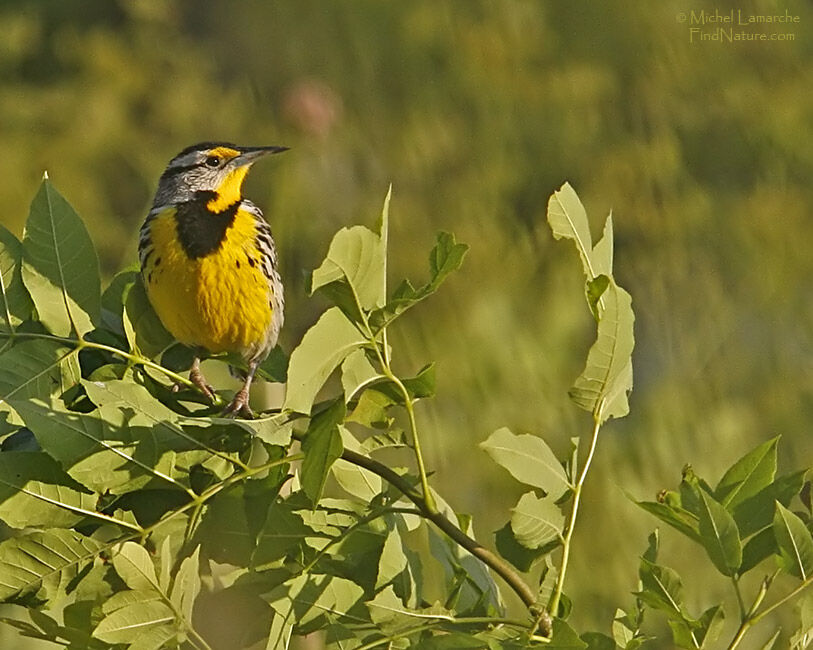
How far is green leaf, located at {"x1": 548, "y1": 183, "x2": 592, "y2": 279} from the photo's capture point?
1.60 feet

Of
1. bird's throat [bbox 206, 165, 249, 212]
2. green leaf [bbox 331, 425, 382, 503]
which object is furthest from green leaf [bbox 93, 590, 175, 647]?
bird's throat [bbox 206, 165, 249, 212]

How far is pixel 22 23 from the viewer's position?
320 centimetres

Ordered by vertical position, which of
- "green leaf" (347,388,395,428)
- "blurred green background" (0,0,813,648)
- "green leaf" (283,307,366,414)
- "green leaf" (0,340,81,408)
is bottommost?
"blurred green background" (0,0,813,648)

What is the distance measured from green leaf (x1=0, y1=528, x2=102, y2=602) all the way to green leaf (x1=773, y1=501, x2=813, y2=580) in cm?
24

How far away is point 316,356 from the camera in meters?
0.46

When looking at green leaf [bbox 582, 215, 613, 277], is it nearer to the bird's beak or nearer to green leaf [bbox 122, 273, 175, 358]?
green leaf [bbox 122, 273, 175, 358]

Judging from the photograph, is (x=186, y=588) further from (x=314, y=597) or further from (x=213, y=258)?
(x=213, y=258)

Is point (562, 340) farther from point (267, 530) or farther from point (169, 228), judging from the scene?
point (267, 530)

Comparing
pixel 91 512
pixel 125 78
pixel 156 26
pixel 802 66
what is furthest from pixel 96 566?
pixel 156 26

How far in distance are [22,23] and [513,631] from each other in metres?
2.99

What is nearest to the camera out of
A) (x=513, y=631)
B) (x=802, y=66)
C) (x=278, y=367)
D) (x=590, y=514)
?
(x=513, y=631)
